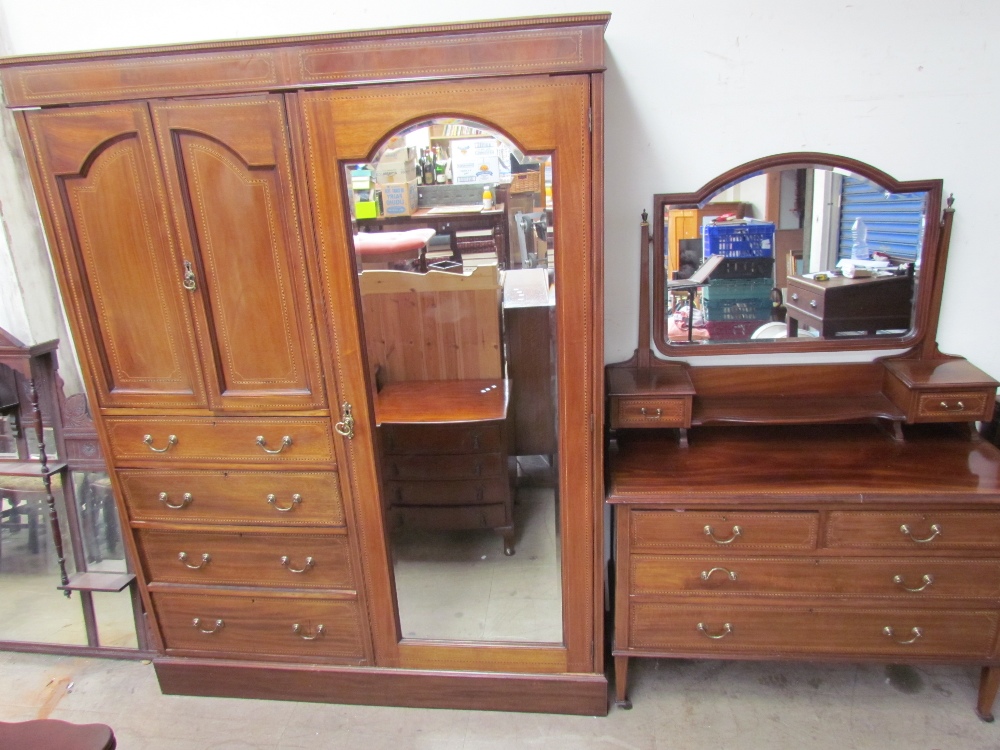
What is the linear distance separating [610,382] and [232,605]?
1.29 metres

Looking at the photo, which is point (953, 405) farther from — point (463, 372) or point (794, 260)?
point (463, 372)

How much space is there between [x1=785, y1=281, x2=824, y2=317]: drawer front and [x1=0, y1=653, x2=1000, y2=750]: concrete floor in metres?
1.12

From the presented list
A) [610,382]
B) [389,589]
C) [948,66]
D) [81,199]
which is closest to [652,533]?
[610,382]

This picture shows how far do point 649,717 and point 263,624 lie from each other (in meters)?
1.17

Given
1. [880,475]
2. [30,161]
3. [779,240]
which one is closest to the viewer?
[30,161]

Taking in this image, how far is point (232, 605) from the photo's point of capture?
1.98m

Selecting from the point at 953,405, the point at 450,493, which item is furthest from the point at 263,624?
the point at 953,405

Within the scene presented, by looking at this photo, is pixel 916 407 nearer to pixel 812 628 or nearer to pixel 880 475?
pixel 880 475

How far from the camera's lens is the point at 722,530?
1.74m

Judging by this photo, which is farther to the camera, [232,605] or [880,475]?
[232,605]

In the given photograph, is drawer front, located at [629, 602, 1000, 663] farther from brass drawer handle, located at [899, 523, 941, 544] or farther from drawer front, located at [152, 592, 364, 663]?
drawer front, located at [152, 592, 364, 663]

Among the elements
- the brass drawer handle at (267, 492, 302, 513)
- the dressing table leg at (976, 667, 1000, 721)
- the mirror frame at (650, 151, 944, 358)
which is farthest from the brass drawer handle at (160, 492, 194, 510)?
the dressing table leg at (976, 667, 1000, 721)

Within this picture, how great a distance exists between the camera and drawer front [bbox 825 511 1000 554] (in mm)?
1669

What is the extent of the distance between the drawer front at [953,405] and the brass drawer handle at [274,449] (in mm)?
1682
